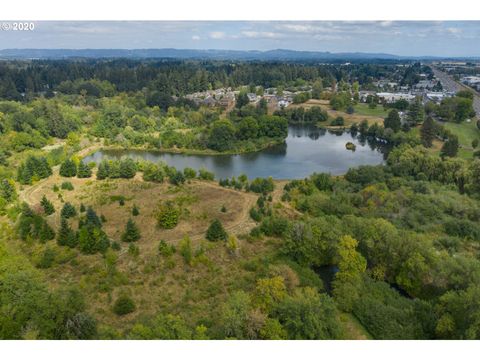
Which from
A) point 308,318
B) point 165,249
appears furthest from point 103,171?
point 308,318

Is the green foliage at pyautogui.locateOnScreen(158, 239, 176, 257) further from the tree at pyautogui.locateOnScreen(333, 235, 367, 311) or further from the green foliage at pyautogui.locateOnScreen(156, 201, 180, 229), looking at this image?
the tree at pyautogui.locateOnScreen(333, 235, 367, 311)

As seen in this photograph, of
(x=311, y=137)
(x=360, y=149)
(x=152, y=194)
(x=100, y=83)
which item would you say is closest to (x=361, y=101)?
(x=311, y=137)

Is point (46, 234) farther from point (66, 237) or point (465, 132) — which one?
point (465, 132)

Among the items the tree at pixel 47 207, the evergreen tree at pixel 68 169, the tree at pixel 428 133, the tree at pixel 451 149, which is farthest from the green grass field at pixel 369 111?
the tree at pixel 47 207

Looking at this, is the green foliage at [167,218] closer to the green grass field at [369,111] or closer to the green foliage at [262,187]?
the green foliage at [262,187]

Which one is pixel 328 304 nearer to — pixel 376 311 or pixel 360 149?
pixel 376 311

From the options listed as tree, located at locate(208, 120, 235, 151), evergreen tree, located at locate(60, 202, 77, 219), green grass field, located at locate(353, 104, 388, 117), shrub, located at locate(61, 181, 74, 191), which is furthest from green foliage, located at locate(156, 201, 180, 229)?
green grass field, located at locate(353, 104, 388, 117)
